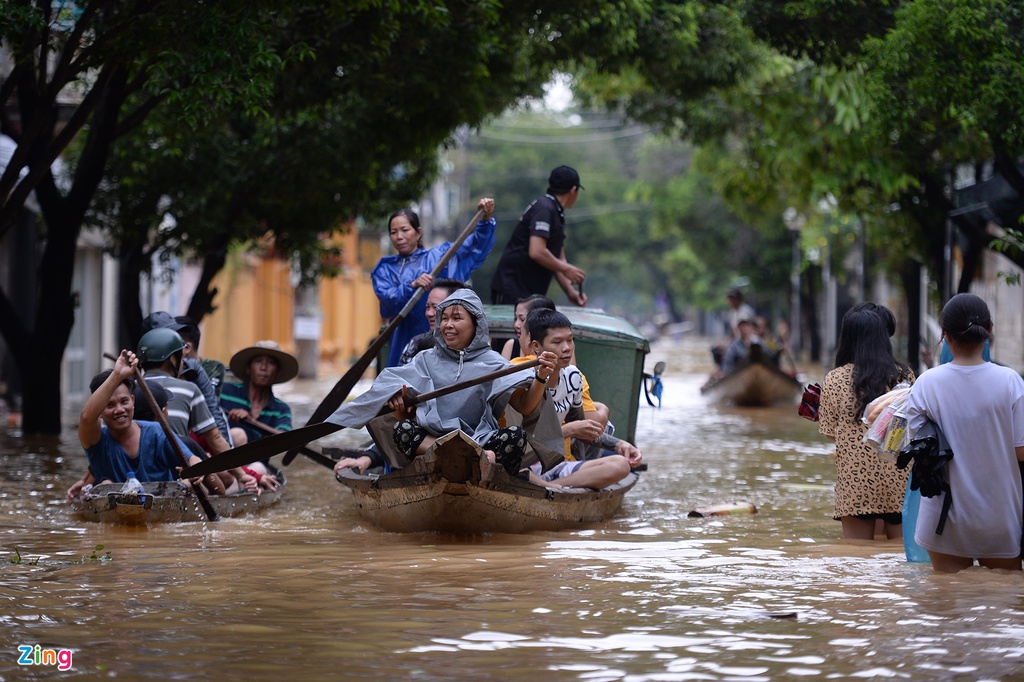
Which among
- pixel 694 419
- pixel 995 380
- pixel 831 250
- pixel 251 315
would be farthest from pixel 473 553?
pixel 831 250

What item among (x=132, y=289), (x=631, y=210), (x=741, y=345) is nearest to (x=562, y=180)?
(x=132, y=289)

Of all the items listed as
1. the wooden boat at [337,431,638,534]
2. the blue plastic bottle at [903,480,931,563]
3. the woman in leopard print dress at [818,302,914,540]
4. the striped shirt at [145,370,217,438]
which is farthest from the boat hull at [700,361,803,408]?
the blue plastic bottle at [903,480,931,563]

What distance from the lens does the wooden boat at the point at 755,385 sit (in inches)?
933

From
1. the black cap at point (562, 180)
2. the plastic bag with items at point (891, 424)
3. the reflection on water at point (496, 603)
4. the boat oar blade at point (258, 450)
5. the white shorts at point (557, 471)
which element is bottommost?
the reflection on water at point (496, 603)

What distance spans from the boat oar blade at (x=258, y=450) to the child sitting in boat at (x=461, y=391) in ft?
1.47

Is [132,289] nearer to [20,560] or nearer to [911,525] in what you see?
[20,560]

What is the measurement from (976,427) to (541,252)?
5.39 meters

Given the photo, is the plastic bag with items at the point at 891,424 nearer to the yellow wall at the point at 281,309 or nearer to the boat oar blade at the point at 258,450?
the boat oar blade at the point at 258,450

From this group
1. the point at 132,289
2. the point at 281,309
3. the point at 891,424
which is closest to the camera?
the point at 891,424

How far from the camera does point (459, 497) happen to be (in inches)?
332

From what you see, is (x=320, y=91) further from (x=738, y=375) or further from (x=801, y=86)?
(x=738, y=375)

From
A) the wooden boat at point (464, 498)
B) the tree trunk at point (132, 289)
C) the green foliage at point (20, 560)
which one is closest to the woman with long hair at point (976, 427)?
the wooden boat at point (464, 498)

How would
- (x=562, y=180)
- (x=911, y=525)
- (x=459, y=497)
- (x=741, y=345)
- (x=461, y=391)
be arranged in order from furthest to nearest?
(x=741, y=345), (x=562, y=180), (x=461, y=391), (x=459, y=497), (x=911, y=525)

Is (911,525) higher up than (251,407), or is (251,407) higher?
(251,407)
